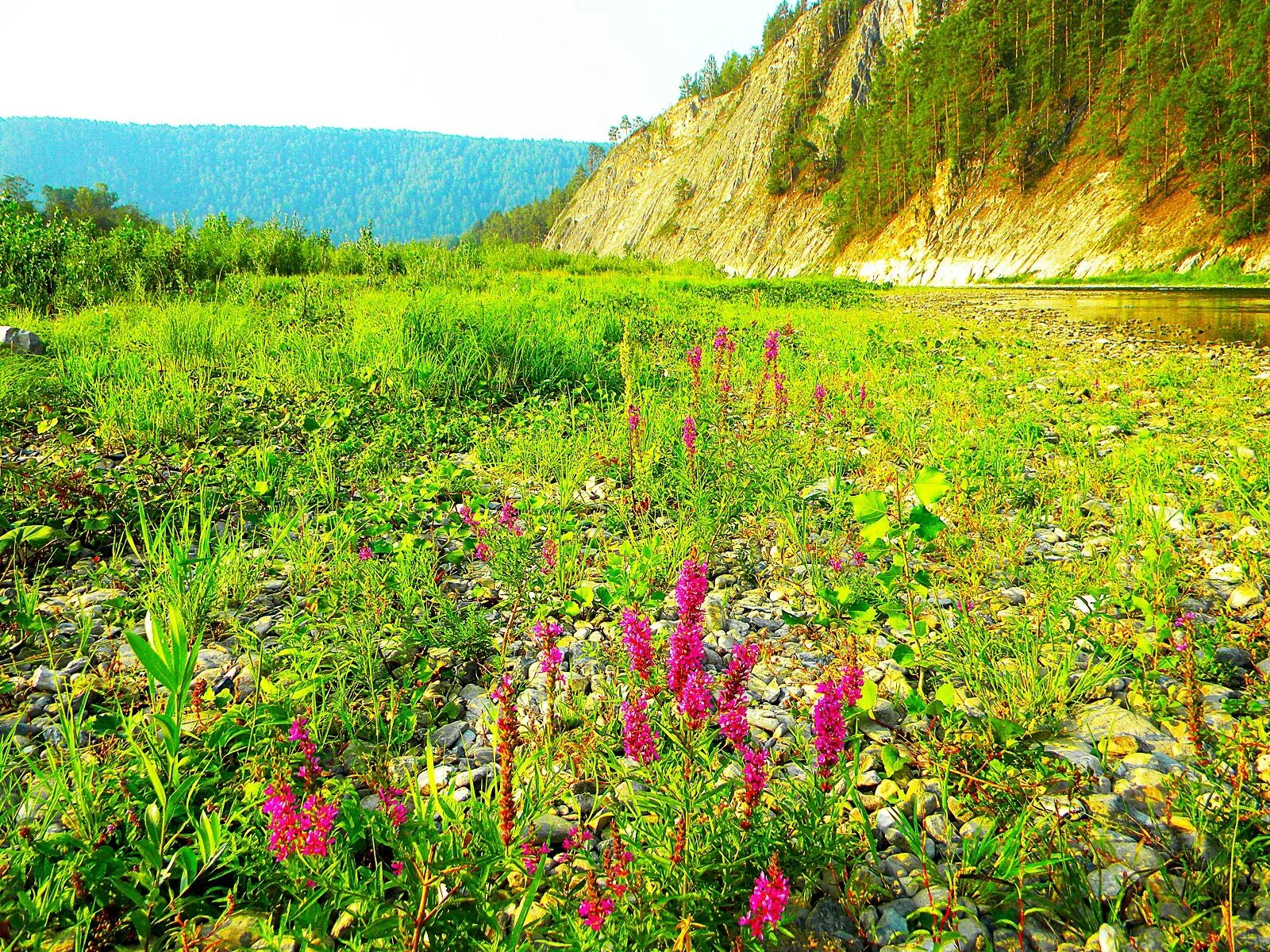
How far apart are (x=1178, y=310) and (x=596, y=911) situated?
22.4 m

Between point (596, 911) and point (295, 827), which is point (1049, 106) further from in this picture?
point (295, 827)

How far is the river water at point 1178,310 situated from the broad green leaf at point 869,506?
1254 centimetres

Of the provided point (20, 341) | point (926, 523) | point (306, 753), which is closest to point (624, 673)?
point (306, 753)

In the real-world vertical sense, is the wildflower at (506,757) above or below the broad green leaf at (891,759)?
above

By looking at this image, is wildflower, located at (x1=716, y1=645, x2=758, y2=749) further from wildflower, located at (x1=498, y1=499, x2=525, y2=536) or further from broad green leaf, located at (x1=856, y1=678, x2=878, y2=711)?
wildflower, located at (x1=498, y1=499, x2=525, y2=536)

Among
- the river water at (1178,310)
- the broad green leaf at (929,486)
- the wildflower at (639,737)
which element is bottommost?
the wildflower at (639,737)

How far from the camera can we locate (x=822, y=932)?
1.70 meters

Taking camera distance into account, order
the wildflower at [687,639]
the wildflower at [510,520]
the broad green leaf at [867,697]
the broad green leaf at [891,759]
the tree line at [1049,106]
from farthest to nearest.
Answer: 1. the tree line at [1049,106]
2. the wildflower at [510,520]
3. the broad green leaf at [867,697]
4. the broad green leaf at [891,759]
5. the wildflower at [687,639]

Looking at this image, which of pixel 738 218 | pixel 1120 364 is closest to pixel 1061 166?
pixel 738 218

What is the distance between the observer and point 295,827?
1666 millimetres

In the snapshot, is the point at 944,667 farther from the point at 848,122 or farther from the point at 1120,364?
the point at 848,122

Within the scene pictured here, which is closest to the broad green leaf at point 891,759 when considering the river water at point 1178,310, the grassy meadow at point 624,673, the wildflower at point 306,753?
the grassy meadow at point 624,673

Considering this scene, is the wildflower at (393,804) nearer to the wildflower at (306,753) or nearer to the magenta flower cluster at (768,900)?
the wildflower at (306,753)

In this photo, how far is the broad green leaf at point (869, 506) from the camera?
3.00m
